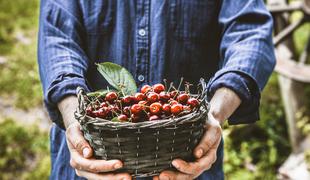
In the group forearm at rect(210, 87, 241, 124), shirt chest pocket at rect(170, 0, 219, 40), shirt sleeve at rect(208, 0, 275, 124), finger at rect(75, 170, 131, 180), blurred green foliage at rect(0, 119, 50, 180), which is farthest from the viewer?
blurred green foliage at rect(0, 119, 50, 180)

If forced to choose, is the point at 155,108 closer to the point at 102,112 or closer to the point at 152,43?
the point at 102,112

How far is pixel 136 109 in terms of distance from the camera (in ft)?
3.79

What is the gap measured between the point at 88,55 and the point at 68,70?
0.18 m

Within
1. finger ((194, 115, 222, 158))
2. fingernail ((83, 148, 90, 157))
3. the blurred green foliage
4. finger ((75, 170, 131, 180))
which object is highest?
finger ((194, 115, 222, 158))

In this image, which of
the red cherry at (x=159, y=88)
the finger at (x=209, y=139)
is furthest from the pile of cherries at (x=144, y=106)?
the finger at (x=209, y=139)

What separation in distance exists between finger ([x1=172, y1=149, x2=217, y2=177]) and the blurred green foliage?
2802 millimetres

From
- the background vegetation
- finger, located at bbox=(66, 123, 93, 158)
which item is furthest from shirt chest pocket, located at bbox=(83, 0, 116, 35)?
the background vegetation

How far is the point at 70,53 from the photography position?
1681mm

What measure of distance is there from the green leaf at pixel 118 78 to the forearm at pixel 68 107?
23 centimetres

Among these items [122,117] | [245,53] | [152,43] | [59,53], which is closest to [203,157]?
[122,117]

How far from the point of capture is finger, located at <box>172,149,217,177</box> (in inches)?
47.9

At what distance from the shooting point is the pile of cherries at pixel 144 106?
1.16 m

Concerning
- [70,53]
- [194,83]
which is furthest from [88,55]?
[194,83]

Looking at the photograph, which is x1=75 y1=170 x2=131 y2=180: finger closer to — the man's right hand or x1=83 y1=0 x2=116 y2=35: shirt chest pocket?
the man's right hand
